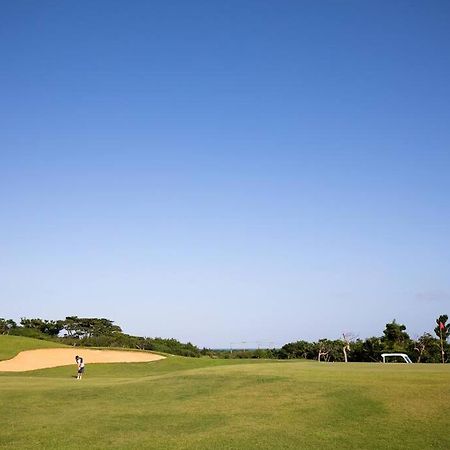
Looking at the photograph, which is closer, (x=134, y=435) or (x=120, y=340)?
(x=134, y=435)

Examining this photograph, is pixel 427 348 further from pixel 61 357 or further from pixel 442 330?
pixel 61 357

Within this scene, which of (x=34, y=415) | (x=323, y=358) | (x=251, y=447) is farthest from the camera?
(x=323, y=358)

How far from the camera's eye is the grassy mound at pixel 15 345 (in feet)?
162

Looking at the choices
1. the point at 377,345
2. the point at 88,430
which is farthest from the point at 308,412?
the point at 377,345

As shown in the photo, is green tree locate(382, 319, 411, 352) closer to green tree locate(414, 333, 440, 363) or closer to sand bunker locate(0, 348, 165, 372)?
green tree locate(414, 333, 440, 363)

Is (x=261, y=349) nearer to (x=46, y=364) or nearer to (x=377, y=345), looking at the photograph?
(x=377, y=345)

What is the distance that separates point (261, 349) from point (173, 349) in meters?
13.5

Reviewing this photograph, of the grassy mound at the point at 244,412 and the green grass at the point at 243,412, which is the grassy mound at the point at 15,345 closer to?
the grassy mound at the point at 244,412

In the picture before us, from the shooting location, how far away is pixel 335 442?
1461 cm

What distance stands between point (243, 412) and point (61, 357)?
35786mm

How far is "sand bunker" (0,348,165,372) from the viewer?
45.1 m

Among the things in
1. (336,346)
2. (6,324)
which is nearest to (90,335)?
(6,324)

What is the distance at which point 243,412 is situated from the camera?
1834 cm

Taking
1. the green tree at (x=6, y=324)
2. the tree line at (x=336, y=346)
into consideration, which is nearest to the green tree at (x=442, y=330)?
the tree line at (x=336, y=346)
